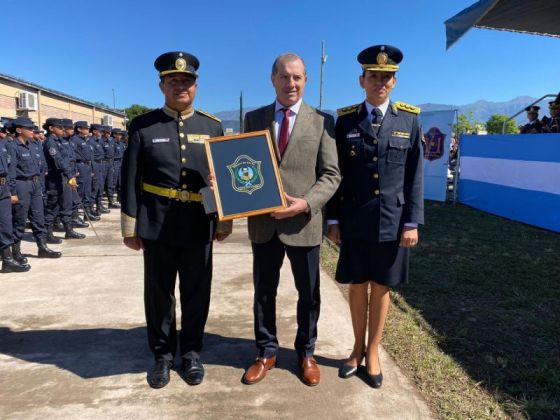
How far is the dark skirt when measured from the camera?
273cm

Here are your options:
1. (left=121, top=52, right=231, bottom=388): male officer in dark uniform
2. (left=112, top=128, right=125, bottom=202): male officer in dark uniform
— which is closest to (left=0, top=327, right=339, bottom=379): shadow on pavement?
(left=121, top=52, right=231, bottom=388): male officer in dark uniform

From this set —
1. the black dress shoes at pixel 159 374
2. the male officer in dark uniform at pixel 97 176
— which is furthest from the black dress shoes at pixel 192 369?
the male officer in dark uniform at pixel 97 176

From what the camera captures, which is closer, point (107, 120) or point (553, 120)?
point (553, 120)

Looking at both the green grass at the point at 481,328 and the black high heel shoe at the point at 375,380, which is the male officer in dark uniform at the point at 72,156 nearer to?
the green grass at the point at 481,328

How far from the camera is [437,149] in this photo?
11.7 meters

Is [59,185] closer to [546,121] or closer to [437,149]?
[437,149]

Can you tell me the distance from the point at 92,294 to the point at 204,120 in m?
2.59

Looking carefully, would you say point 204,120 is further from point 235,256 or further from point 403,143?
point 235,256

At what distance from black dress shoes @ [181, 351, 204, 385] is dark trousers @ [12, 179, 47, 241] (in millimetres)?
3877

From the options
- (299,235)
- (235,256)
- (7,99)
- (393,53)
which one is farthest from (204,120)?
(7,99)

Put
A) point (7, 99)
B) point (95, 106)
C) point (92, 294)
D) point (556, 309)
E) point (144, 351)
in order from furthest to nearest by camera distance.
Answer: point (95, 106)
point (7, 99)
point (92, 294)
point (556, 309)
point (144, 351)

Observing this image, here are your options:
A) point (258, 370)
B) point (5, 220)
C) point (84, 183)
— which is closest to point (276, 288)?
point (258, 370)

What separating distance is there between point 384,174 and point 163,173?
1.38 meters

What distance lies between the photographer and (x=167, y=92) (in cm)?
274
